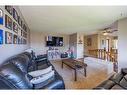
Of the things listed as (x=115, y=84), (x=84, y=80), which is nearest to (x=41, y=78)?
(x=115, y=84)

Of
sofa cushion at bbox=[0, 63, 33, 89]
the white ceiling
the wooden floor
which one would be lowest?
the wooden floor

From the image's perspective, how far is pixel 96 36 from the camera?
10539mm

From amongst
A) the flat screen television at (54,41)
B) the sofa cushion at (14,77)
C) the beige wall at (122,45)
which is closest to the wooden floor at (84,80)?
the beige wall at (122,45)

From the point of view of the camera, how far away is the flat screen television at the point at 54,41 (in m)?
8.76

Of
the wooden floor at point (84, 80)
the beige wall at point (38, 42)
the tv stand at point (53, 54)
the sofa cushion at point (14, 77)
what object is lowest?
the wooden floor at point (84, 80)

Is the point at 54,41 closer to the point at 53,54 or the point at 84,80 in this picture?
the point at 53,54

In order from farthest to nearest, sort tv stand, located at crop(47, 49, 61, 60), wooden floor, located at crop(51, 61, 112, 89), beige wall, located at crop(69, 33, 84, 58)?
beige wall, located at crop(69, 33, 84, 58) → tv stand, located at crop(47, 49, 61, 60) → wooden floor, located at crop(51, 61, 112, 89)

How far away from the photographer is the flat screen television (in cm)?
876

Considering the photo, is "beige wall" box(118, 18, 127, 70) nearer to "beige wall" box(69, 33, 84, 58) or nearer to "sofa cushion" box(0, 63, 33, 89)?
"sofa cushion" box(0, 63, 33, 89)

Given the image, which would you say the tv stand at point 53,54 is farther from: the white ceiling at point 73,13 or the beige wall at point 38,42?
the white ceiling at point 73,13

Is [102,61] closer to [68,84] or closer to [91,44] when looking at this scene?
[68,84]

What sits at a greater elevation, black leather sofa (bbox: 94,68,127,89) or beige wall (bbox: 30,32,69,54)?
beige wall (bbox: 30,32,69,54)

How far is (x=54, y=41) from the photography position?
900cm

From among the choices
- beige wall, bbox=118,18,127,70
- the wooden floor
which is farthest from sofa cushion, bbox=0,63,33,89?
beige wall, bbox=118,18,127,70
